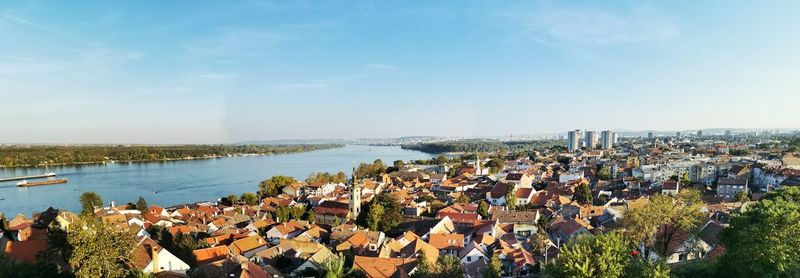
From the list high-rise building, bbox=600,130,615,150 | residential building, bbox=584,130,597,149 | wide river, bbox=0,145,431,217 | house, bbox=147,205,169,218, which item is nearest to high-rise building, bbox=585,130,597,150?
residential building, bbox=584,130,597,149

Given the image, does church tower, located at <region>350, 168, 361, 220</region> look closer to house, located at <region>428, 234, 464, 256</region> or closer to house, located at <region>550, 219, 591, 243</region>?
house, located at <region>428, 234, 464, 256</region>

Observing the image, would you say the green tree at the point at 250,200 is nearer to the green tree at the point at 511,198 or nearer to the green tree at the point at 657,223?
the green tree at the point at 511,198

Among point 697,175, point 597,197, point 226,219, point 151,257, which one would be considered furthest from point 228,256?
point 697,175

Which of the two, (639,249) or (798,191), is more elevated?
(798,191)

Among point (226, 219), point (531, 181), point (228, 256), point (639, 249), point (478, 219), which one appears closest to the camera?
point (639, 249)

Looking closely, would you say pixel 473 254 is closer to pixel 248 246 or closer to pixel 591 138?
pixel 248 246

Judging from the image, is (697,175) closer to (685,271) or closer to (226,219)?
(685,271)

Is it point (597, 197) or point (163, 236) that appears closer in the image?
point (163, 236)
